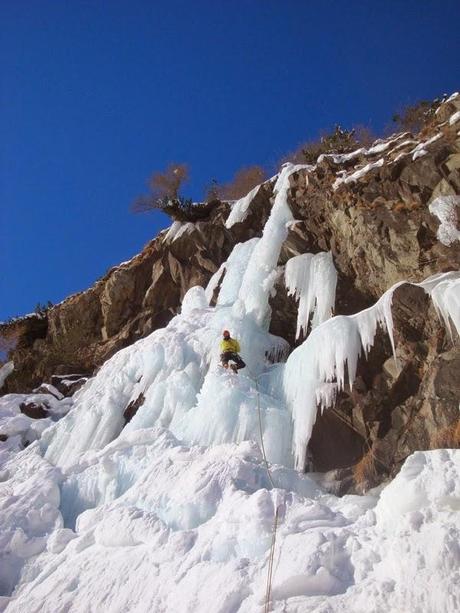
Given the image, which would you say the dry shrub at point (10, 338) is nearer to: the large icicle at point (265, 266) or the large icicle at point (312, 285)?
the large icicle at point (265, 266)

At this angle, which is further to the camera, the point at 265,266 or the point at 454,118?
the point at 265,266

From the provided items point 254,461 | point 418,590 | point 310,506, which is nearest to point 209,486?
point 254,461

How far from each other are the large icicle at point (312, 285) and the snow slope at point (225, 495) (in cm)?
3

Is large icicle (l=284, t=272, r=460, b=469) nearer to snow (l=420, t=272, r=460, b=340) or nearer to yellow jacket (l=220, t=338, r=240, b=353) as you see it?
snow (l=420, t=272, r=460, b=340)

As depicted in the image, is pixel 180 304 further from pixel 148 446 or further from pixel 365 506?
pixel 365 506

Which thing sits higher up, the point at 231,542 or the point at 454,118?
the point at 454,118

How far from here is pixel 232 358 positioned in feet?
24.2

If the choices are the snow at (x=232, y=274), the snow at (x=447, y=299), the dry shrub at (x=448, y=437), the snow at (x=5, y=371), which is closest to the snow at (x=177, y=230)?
the snow at (x=232, y=274)

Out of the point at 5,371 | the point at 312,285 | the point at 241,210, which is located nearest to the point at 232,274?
the point at 241,210

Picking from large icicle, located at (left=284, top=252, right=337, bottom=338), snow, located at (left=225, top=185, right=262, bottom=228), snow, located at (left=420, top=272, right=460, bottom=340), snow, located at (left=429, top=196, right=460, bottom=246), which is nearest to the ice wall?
large icicle, located at (left=284, top=252, right=337, bottom=338)

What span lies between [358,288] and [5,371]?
10.3 meters

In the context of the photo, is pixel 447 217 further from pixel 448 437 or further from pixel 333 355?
pixel 448 437

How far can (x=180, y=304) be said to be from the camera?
39.0 feet

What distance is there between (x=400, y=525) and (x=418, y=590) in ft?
2.10
